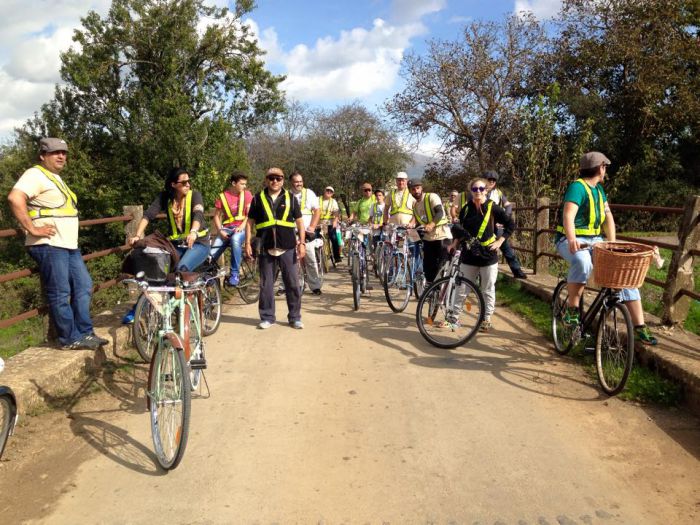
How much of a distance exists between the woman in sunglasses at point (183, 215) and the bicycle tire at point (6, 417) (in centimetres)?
227

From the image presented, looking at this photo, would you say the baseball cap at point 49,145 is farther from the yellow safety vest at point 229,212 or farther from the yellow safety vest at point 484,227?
the yellow safety vest at point 484,227

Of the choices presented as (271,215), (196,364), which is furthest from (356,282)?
(196,364)

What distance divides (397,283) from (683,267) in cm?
358

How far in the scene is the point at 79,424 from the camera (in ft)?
13.5

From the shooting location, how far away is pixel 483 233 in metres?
6.15

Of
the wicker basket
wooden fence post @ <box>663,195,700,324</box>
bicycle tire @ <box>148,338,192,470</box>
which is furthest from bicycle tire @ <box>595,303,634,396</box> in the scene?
bicycle tire @ <box>148,338,192,470</box>

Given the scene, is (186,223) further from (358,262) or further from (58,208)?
(358,262)

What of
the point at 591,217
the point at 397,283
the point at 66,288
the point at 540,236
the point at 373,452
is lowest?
the point at 373,452

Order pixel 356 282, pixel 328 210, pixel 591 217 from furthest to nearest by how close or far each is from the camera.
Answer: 1. pixel 328 210
2. pixel 356 282
3. pixel 591 217

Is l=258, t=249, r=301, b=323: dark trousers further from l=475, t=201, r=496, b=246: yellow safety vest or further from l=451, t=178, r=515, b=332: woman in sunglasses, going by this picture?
l=475, t=201, r=496, b=246: yellow safety vest

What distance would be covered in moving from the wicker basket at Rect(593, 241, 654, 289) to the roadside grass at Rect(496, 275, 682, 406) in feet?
2.85

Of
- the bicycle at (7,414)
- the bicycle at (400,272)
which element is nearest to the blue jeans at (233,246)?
the bicycle at (400,272)

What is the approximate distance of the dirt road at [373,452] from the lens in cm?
297

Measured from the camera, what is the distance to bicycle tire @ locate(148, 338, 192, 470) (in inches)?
129
